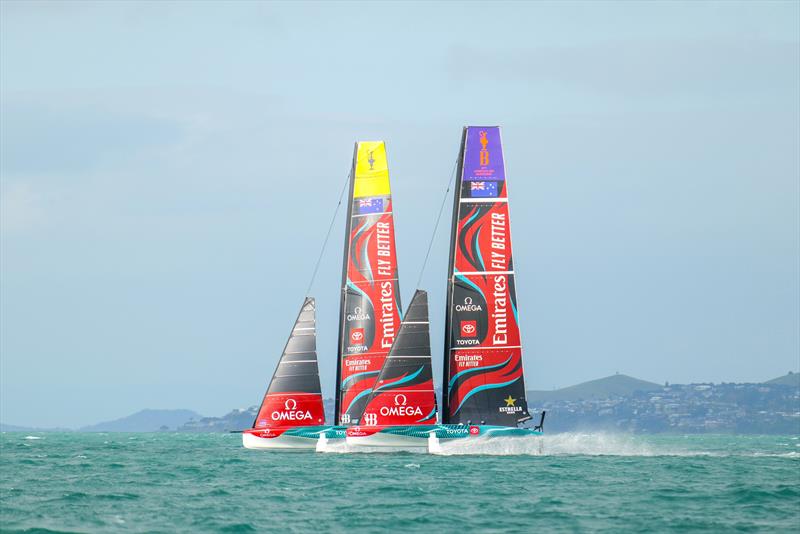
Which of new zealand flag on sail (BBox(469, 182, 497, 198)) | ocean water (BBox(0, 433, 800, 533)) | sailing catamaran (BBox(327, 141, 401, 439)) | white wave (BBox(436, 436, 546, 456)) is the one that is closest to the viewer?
ocean water (BBox(0, 433, 800, 533))

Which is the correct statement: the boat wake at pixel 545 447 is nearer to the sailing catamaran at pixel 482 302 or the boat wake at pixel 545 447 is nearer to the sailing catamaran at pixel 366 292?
the sailing catamaran at pixel 482 302

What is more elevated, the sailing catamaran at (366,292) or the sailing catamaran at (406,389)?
the sailing catamaran at (366,292)

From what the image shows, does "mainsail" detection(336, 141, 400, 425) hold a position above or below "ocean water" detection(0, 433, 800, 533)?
above

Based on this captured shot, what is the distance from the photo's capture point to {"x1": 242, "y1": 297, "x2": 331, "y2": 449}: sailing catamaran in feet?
192

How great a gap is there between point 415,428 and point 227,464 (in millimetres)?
7953

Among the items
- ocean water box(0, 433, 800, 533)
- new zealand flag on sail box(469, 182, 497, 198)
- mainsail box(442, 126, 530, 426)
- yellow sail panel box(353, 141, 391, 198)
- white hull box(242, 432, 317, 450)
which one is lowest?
ocean water box(0, 433, 800, 533)

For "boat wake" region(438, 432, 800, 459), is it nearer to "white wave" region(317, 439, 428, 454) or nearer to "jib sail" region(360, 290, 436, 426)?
"white wave" region(317, 439, 428, 454)

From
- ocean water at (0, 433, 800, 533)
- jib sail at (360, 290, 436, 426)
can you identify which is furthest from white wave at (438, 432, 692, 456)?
jib sail at (360, 290, 436, 426)

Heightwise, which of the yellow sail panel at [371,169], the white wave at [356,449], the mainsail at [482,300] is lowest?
the white wave at [356,449]

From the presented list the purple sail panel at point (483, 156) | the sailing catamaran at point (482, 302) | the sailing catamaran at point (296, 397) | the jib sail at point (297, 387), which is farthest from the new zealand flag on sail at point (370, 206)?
the purple sail panel at point (483, 156)

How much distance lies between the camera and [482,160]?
2084 inches

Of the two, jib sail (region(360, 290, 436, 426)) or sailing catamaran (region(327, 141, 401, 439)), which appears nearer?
jib sail (region(360, 290, 436, 426))

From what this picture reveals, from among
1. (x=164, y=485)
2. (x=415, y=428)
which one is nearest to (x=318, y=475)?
(x=164, y=485)

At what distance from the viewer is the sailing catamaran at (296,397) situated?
5844 cm
